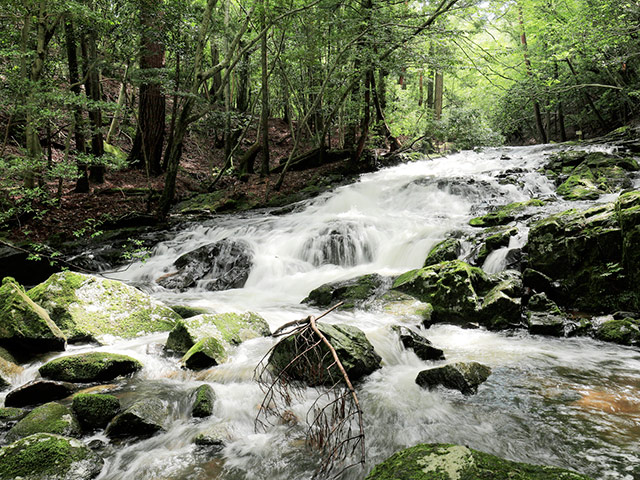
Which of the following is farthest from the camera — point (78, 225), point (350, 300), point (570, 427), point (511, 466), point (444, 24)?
point (444, 24)

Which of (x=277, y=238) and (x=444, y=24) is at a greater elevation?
(x=444, y=24)

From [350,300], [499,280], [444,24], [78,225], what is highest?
[444,24]

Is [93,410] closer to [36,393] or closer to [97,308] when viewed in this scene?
[36,393]

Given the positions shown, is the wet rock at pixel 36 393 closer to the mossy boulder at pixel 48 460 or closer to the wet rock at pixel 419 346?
the mossy boulder at pixel 48 460

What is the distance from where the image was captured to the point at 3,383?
3924mm

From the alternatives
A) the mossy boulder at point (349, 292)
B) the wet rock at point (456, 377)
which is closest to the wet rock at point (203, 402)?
the wet rock at point (456, 377)

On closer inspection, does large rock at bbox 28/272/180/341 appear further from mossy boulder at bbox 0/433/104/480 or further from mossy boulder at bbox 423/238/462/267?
mossy boulder at bbox 423/238/462/267

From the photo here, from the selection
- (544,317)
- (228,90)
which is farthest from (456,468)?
(228,90)

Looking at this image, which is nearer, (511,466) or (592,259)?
(511,466)

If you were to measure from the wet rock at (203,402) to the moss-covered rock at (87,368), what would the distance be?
119 cm

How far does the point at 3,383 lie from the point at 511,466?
476 centimetres

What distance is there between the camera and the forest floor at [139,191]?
33.8 ft

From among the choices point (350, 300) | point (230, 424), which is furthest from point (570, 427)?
point (350, 300)

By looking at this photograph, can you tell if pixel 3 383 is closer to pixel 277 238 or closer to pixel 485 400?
pixel 485 400
